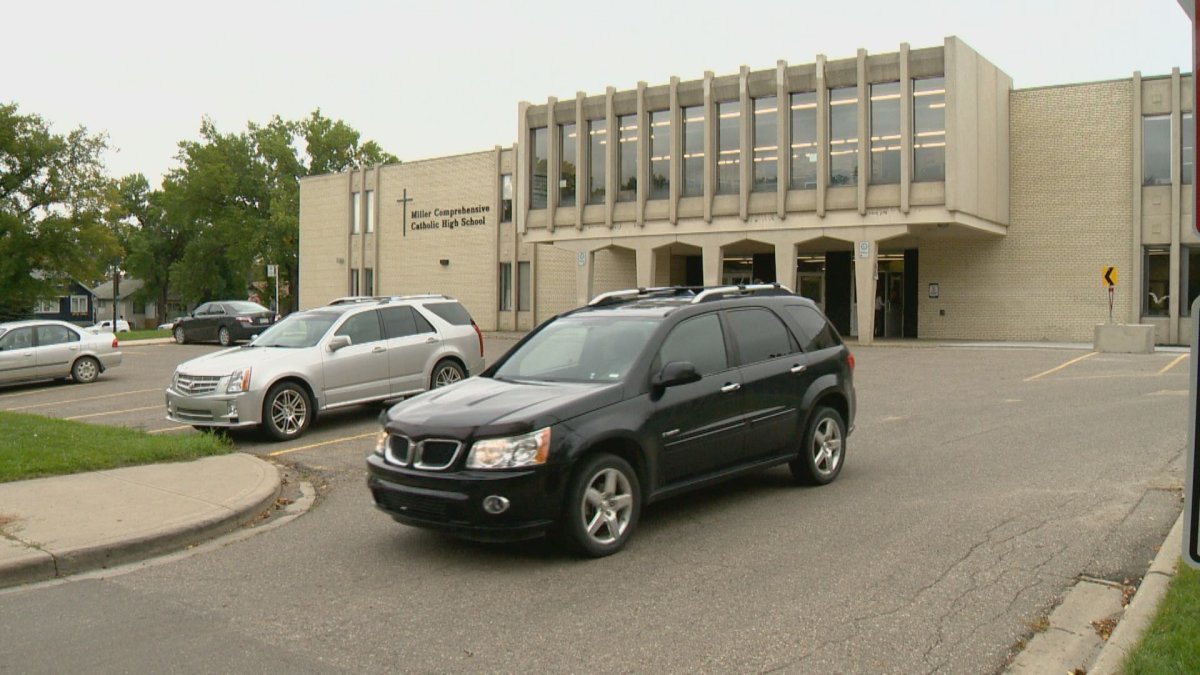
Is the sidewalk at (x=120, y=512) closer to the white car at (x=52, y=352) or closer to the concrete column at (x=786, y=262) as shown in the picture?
the white car at (x=52, y=352)

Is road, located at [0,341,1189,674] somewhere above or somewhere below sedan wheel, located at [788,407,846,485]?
below

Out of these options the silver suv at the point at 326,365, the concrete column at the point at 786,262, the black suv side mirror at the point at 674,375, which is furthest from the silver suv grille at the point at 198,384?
the concrete column at the point at 786,262

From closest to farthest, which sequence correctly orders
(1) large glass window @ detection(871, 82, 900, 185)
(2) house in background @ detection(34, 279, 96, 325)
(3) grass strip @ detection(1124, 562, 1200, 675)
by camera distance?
(3) grass strip @ detection(1124, 562, 1200, 675)
(1) large glass window @ detection(871, 82, 900, 185)
(2) house in background @ detection(34, 279, 96, 325)

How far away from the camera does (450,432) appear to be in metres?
6.29

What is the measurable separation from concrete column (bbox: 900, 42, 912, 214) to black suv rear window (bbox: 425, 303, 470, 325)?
712 inches

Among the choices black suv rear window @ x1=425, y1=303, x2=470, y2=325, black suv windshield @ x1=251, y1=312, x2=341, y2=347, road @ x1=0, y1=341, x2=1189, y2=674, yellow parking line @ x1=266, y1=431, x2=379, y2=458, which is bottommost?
road @ x1=0, y1=341, x2=1189, y2=674

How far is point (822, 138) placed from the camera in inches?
1204

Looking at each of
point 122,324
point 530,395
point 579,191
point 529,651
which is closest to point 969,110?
point 579,191

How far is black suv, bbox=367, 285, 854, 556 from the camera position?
618 centimetres

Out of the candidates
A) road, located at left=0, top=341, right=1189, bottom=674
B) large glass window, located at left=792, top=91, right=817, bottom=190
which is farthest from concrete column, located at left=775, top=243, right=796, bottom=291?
road, located at left=0, top=341, right=1189, bottom=674

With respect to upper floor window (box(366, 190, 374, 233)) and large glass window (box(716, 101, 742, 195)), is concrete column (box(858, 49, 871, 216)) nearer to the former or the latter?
large glass window (box(716, 101, 742, 195))

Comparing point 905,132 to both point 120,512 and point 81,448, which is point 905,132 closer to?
point 81,448

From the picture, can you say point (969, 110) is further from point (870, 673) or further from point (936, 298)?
point (870, 673)

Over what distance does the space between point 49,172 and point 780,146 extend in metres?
33.4
